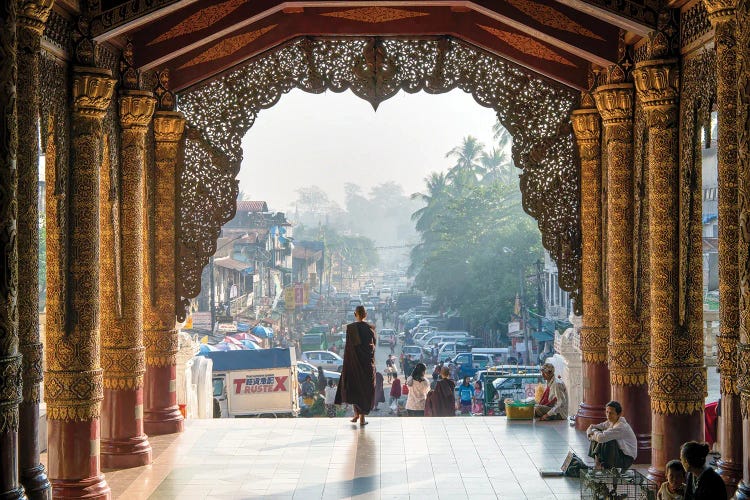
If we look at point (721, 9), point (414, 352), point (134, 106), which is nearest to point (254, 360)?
point (134, 106)

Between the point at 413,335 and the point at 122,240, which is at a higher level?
the point at 122,240

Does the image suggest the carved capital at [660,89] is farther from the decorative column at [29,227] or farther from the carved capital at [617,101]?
the decorative column at [29,227]

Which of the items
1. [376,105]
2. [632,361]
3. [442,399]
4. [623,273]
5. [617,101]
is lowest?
[442,399]

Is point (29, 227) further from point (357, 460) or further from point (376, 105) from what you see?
point (376, 105)

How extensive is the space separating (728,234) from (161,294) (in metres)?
6.38

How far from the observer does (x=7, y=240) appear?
4941 mm

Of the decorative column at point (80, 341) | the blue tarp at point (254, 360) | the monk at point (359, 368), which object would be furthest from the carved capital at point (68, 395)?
the blue tarp at point (254, 360)

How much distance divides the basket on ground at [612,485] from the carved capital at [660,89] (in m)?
2.76

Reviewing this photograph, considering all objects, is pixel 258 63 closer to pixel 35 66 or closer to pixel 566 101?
pixel 566 101

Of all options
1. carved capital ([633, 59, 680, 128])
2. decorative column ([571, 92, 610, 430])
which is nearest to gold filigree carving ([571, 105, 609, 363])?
decorative column ([571, 92, 610, 430])

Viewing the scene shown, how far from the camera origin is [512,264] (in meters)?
42.7

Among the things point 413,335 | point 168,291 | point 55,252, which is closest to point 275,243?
point 413,335

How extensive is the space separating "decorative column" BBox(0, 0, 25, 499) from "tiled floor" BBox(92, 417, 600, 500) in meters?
3.36

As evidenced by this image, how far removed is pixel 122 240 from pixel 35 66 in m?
3.47
